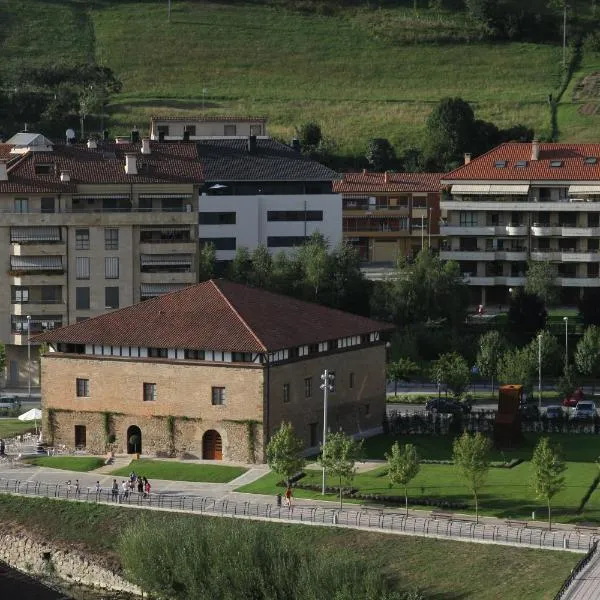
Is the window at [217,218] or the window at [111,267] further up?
the window at [217,218]

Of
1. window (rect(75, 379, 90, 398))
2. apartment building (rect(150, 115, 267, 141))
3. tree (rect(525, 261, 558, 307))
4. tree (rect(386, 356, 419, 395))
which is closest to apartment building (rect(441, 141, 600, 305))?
tree (rect(525, 261, 558, 307))

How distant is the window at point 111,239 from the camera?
12925 centimetres

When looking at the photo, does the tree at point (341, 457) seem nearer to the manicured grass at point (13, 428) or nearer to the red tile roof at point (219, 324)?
the red tile roof at point (219, 324)

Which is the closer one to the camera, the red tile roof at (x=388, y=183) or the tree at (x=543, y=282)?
the tree at (x=543, y=282)

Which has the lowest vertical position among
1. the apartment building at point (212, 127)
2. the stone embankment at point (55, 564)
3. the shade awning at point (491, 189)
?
the stone embankment at point (55, 564)

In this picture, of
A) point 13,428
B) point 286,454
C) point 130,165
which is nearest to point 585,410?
point 286,454

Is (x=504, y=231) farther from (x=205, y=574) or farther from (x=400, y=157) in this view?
(x=205, y=574)

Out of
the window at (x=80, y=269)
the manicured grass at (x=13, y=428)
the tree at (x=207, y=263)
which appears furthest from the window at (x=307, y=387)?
the tree at (x=207, y=263)

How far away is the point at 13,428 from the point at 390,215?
68609 mm

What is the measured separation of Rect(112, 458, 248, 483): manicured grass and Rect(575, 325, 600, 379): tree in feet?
105

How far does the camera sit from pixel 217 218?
157m

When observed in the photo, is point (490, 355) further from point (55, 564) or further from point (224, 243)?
point (55, 564)

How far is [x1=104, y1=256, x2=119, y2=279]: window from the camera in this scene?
5094 inches

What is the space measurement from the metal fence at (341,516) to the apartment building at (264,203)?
59017mm
